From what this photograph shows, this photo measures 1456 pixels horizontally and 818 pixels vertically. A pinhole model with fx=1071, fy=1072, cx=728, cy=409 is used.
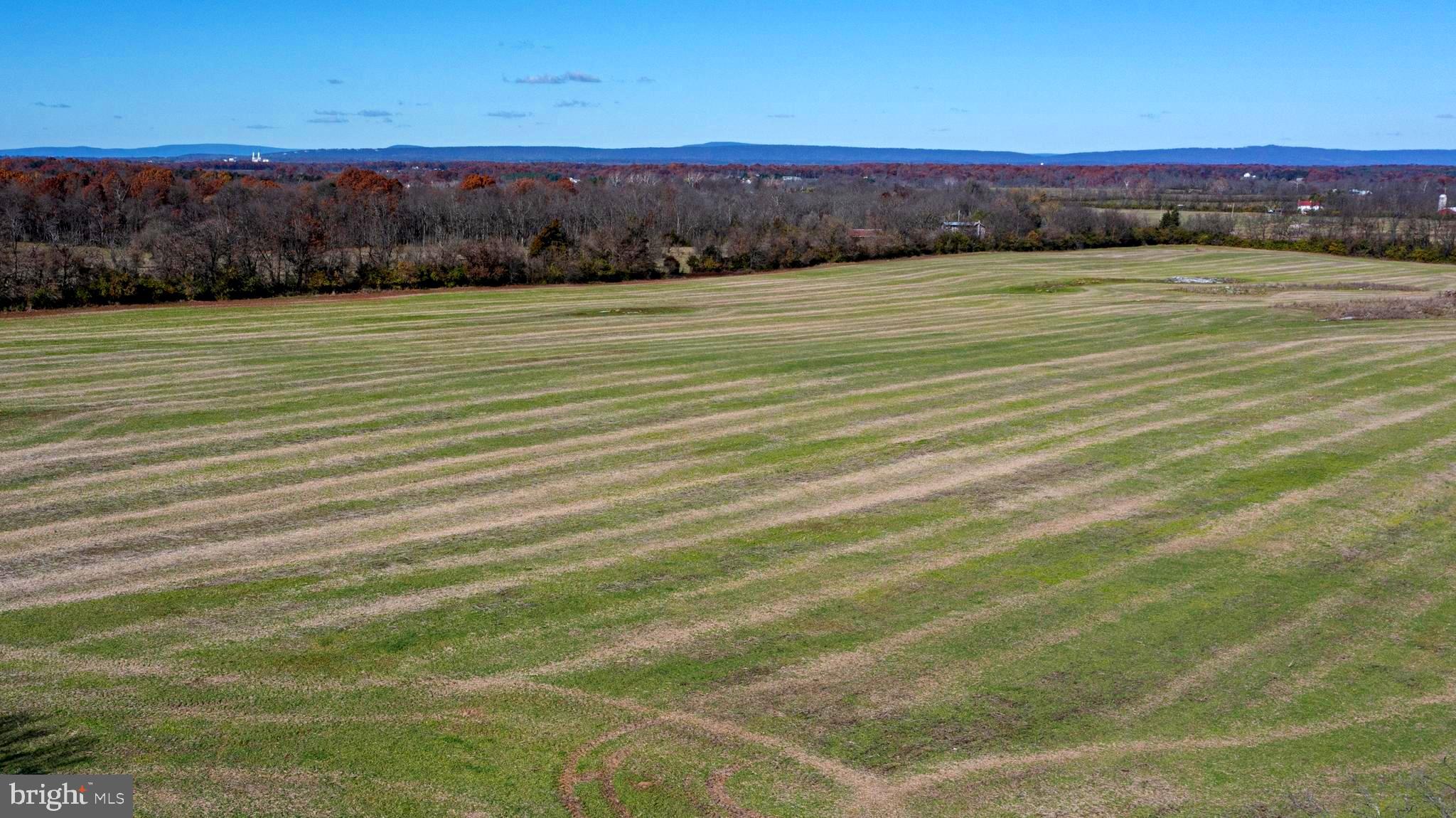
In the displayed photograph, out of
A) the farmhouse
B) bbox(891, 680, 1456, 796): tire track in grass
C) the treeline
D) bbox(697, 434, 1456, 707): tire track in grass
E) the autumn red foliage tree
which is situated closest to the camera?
bbox(891, 680, 1456, 796): tire track in grass

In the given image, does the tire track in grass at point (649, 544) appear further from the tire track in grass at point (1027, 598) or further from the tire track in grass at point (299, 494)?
the tire track in grass at point (1027, 598)

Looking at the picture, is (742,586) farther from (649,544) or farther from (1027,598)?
(1027,598)

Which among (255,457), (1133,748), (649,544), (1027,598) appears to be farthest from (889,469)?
(255,457)

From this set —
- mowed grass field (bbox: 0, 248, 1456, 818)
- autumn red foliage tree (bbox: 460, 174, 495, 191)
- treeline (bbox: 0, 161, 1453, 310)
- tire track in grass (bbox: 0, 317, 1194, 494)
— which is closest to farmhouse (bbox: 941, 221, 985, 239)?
treeline (bbox: 0, 161, 1453, 310)

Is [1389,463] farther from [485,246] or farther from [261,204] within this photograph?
[261,204]

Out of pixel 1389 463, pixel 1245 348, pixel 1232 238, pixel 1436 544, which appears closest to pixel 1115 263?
pixel 1232 238

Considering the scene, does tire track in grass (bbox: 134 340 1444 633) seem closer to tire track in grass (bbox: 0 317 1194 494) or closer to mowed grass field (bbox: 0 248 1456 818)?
mowed grass field (bbox: 0 248 1456 818)

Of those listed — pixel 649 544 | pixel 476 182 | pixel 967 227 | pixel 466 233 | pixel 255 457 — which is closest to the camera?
pixel 649 544
